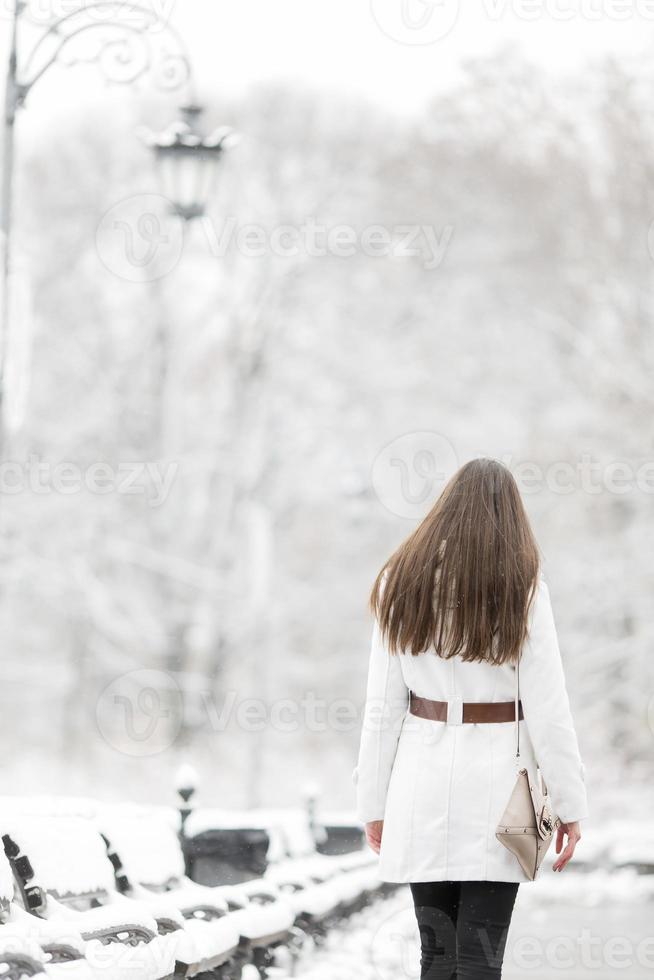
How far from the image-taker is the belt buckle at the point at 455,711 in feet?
12.4

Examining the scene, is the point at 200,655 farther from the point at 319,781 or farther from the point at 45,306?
the point at 45,306

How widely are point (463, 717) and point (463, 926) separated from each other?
0.49 meters

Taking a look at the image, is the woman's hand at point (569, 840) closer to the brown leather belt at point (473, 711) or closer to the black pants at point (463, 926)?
the black pants at point (463, 926)

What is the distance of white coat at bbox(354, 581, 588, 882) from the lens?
12.2ft

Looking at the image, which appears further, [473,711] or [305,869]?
[305,869]

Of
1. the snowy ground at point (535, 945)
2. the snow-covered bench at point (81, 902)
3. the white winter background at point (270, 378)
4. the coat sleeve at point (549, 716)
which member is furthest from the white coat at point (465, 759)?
the white winter background at point (270, 378)

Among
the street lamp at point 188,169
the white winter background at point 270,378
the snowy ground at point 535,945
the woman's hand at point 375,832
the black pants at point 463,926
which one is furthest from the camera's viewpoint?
the white winter background at point 270,378

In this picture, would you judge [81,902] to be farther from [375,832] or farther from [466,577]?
[466,577]

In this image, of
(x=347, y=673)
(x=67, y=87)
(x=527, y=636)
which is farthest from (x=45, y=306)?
(x=527, y=636)

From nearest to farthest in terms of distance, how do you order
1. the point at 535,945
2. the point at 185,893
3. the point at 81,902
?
1. the point at 81,902
2. the point at 185,893
3. the point at 535,945

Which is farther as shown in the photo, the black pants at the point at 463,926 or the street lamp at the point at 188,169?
the street lamp at the point at 188,169

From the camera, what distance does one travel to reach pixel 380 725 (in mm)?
3863

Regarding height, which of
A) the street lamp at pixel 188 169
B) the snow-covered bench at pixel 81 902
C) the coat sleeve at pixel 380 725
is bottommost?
the snow-covered bench at pixel 81 902

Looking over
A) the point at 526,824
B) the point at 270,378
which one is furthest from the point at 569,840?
the point at 270,378
